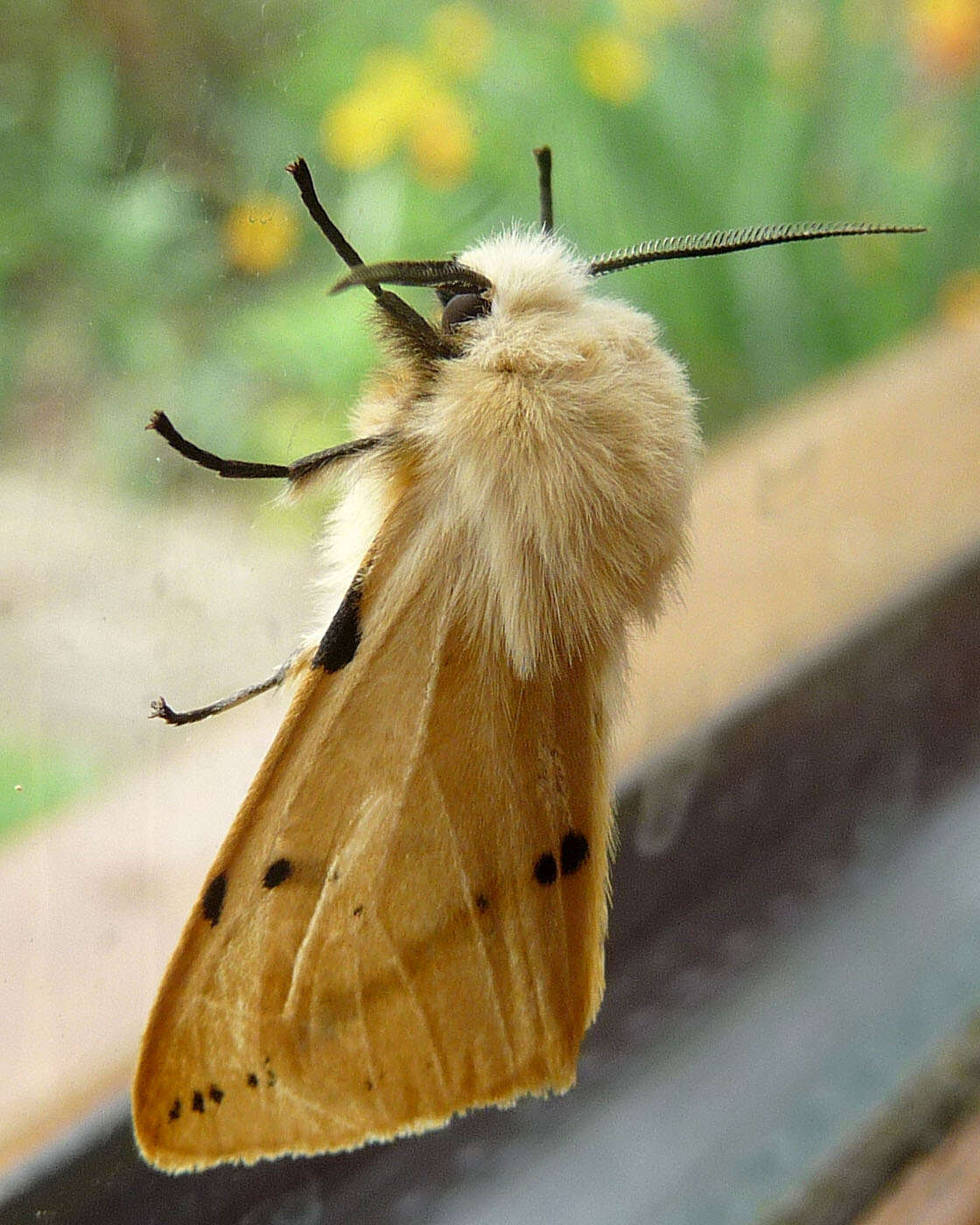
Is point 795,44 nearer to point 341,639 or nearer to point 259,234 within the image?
point 259,234

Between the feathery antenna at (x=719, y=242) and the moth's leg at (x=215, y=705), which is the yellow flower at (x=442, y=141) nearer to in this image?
the feathery antenna at (x=719, y=242)

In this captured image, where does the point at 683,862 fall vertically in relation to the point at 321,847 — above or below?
below

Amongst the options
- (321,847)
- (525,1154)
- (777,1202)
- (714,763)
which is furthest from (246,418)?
(777,1202)

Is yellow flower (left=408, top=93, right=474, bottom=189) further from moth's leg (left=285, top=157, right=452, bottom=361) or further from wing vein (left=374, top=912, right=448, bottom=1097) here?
wing vein (left=374, top=912, right=448, bottom=1097)

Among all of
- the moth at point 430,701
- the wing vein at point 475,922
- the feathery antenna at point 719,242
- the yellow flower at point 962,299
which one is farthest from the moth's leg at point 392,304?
the yellow flower at point 962,299

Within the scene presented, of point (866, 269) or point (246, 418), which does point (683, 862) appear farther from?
point (866, 269)

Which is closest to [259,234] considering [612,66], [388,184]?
[388,184]

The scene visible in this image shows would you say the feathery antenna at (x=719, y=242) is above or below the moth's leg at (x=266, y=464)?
above
